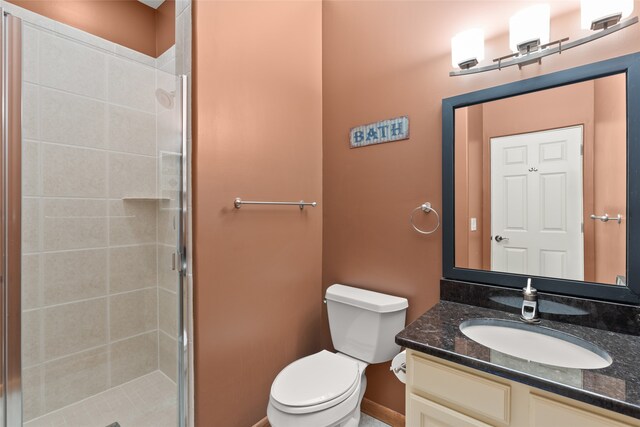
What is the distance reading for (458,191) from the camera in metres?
1.48

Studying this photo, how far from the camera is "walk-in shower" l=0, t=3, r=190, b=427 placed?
44.7 inches

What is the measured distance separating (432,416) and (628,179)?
108 centimetres

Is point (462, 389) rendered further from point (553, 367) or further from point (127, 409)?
point (127, 409)

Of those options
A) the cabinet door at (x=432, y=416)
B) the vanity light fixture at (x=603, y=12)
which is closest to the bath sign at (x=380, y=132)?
the vanity light fixture at (x=603, y=12)

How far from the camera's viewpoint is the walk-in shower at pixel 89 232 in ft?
3.73

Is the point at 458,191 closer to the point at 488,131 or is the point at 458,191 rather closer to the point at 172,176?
the point at 488,131

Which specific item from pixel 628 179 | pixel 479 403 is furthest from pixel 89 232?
pixel 628 179

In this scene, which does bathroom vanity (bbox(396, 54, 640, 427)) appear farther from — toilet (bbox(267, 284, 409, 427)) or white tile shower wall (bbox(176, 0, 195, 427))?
white tile shower wall (bbox(176, 0, 195, 427))

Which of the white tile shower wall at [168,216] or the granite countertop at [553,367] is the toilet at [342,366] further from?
the white tile shower wall at [168,216]

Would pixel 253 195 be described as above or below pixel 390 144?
below

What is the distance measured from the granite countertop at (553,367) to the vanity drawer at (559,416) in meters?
0.06

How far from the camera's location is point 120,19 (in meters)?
2.06

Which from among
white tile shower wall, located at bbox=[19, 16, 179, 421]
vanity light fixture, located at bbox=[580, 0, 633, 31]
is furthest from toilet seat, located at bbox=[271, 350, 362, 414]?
vanity light fixture, located at bbox=[580, 0, 633, 31]

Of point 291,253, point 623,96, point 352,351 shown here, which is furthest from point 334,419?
point 623,96
